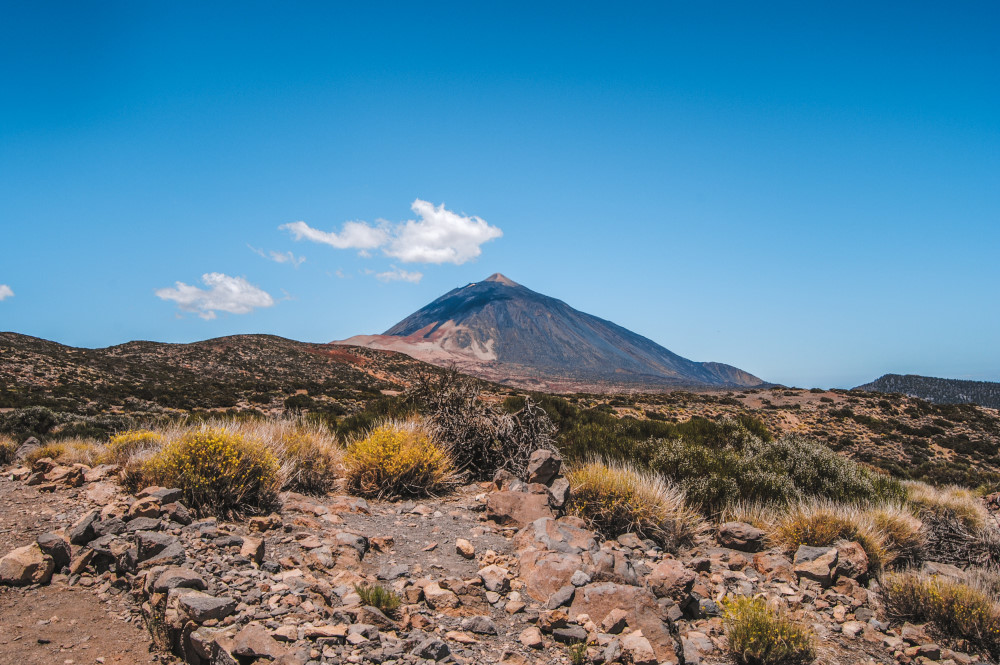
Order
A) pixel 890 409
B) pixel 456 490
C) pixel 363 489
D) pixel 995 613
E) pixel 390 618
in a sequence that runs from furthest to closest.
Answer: pixel 890 409 → pixel 456 490 → pixel 363 489 → pixel 995 613 → pixel 390 618

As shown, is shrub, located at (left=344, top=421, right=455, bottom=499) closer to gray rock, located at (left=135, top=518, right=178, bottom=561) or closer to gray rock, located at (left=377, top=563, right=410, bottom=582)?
gray rock, located at (left=377, top=563, right=410, bottom=582)

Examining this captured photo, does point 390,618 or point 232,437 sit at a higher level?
point 232,437

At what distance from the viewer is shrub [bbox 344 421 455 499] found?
6.68 metres

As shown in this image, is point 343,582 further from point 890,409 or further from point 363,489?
point 890,409

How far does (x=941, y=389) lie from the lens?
61000 millimetres

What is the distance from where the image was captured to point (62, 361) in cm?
3419

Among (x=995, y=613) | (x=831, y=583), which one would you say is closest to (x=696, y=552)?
(x=831, y=583)

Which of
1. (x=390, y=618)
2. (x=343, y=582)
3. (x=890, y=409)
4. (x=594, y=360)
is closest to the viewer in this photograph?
(x=390, y=618)

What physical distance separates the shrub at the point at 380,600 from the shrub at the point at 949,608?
4317 millimetres

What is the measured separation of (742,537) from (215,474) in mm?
5747

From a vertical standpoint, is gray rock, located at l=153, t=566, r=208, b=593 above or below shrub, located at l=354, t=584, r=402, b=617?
above

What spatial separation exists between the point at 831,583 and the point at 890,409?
3650 cm

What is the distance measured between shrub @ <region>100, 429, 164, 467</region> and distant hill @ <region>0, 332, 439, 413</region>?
4.70 metres

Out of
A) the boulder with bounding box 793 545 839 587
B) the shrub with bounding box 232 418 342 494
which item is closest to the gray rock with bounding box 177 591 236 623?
the shrub with bounding box 232 418 342 494
